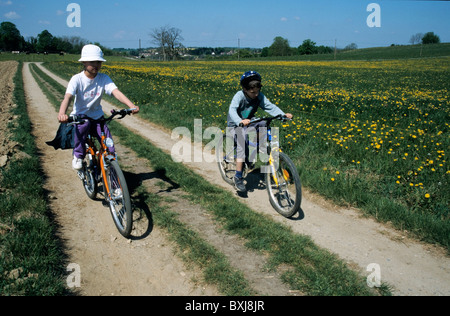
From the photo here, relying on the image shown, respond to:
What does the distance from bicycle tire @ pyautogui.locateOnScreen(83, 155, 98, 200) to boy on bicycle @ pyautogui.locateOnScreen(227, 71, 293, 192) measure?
225 centimetres

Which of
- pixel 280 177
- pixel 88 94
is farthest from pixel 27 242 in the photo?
pixel 280 177

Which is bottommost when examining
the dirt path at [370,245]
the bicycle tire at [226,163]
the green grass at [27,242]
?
the dirt path at [370,245]

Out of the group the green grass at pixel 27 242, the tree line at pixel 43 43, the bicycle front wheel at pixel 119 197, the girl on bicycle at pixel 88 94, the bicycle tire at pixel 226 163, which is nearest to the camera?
the green grass at pixel 27 242

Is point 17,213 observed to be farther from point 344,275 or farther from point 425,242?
point 425,242

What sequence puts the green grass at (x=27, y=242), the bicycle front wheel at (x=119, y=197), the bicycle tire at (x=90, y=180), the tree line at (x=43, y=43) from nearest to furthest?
the green grass at (x=27, y=242)
the bicycle front wheel at (x=119, y=197)
the bicycle tire at (x=90, y=180)
the tree line at (x=43, y=43)

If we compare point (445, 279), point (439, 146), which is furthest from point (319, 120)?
point (445, 279)

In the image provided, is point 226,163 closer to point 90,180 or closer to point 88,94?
point 90,180

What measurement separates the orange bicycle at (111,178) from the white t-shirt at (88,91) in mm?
282

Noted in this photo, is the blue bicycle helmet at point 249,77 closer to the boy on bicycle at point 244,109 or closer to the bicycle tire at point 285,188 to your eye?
the boy on bicycle at point 244,109

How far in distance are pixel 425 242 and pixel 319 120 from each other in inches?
221

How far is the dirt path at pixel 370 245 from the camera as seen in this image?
10.3 feet

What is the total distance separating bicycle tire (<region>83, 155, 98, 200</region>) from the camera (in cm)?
466

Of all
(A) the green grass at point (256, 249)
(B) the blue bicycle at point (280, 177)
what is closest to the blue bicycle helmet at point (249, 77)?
(B) the blue bicycle at point (280, 177)

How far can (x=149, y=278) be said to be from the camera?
123 inches
